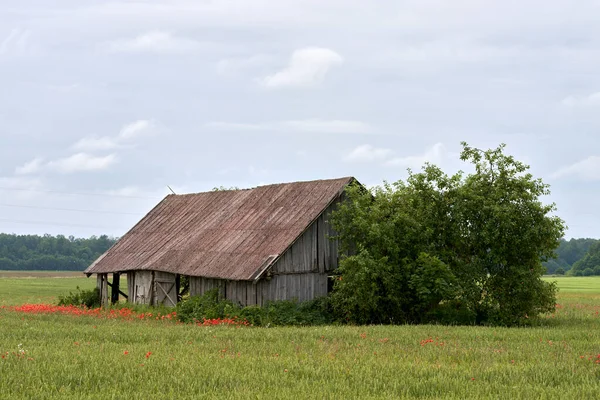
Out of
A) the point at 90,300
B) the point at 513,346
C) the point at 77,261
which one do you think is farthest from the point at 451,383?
the point at 77,261

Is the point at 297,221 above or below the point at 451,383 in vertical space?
above

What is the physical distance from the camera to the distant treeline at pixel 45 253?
541ft

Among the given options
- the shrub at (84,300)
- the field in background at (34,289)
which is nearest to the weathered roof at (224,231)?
the shrub at (84,300)

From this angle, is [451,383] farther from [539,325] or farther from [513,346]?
[539,325]

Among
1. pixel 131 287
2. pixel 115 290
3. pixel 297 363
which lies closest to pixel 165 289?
pixel 131 287

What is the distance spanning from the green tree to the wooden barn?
1346 millimetres

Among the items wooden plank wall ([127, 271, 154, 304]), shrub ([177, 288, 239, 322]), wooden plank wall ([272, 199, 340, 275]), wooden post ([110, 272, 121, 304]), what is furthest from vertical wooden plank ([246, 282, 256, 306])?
wooden post ([110, 272, 121, 304])

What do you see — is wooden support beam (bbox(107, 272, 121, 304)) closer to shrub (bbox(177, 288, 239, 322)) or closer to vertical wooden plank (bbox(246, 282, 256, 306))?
shrub (bbox(177, 288, 239, 322))

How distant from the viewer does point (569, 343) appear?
22.7 m

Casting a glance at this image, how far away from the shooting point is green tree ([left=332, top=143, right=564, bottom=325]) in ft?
104

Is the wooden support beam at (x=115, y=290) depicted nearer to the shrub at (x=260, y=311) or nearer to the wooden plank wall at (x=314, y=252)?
the shrub at (x=260, y=311)

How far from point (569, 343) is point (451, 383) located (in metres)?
8.39

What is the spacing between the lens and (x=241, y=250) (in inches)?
1352

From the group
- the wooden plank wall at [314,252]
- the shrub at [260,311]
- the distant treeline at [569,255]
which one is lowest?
the shrub at [260,311]
